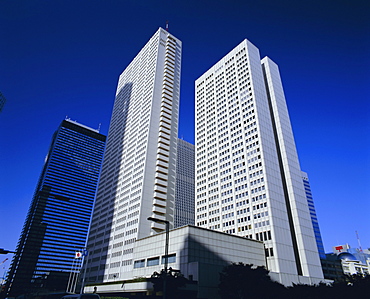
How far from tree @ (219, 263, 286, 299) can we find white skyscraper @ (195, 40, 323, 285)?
26936mm

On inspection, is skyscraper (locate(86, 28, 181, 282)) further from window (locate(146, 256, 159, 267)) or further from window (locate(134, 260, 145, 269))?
window (locate(146, 256, 159, 267))

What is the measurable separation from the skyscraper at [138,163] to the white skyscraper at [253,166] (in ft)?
54.1

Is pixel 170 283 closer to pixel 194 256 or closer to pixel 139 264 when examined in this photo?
pixel 194 256

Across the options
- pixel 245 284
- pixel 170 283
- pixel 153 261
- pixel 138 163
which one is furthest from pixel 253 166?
pixel 170 283

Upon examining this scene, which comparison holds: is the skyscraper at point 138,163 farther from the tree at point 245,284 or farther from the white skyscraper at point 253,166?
the tree at point 245,284

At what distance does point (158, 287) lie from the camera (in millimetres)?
50969

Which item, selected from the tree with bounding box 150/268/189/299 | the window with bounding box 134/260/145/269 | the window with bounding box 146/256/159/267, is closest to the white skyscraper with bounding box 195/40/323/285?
the window with bounding box 146/256/159/267

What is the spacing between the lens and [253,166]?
330 feet

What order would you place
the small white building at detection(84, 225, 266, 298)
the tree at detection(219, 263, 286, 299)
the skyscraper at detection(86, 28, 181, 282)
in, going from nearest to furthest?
the tree at detection(219, 263, 286, 299) → the small white building at detection(84, 225, 266, 298) → the skyscraper at detection(86, 28, 181, 282)

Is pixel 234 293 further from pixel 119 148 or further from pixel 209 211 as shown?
pixel 119 148

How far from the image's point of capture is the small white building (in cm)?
6266

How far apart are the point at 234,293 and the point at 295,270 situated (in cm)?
3951

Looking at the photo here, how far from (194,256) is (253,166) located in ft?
146

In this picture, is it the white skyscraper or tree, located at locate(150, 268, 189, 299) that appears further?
the white skyscraper
